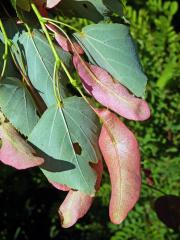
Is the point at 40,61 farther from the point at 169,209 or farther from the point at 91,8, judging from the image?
the point at 169,209

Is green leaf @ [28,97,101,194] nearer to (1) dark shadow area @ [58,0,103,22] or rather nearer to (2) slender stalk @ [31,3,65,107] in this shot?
(2) slender stalk @ [31,3,65,107]

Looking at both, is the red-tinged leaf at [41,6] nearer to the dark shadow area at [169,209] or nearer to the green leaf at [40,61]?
the green leaf at [40,61]

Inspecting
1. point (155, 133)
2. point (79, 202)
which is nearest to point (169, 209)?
point (79, 202)

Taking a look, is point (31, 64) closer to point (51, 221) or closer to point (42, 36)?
point (42, 36)

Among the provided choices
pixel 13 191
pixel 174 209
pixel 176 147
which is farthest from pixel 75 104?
pixel 13 191

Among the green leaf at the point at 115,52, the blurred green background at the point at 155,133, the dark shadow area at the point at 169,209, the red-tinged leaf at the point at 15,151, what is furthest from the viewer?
the blurred green background at the point at 155,133

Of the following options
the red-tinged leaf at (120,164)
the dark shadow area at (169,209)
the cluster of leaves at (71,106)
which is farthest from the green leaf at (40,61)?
the dark shadow area at (169,209)
